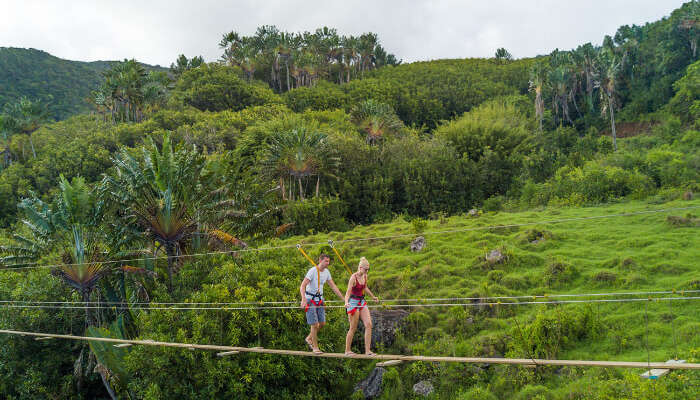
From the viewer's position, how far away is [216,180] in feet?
57.9

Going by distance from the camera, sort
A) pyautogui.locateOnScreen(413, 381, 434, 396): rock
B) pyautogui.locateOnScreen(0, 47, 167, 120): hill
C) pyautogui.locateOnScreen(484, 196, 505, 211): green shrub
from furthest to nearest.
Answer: pyautogui.locateOnScreen(0, 47, 167, 120): hill < pyautogui.locateOnScreen(484, 196, 505, 211): green shrub < pyautogui.locateOnScreen(413, 381, 434, 396): rock

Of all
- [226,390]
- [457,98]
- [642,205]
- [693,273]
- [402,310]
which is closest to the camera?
[226,390]

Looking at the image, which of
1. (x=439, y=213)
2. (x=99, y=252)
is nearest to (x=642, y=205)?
(x=439, y=213)

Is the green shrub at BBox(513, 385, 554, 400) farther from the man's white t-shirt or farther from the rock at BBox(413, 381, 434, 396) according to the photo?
the man's white t-shirt

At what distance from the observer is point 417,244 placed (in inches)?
859

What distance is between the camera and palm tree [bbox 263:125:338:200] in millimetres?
27422

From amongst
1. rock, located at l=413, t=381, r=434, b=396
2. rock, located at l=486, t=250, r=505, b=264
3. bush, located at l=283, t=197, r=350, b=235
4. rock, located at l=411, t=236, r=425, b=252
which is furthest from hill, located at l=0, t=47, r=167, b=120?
rock, located at l=413, t=381, r=434, b=396

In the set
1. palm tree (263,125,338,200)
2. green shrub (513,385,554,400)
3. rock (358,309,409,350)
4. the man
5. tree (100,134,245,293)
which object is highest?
palm tree (263,125,338,200)

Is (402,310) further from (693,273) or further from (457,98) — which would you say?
(457,98)

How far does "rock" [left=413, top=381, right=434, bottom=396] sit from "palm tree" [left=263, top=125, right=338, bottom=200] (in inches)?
607

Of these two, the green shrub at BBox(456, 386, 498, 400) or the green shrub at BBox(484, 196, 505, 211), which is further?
the green shrub at BBox(484, 196, 505, 211)

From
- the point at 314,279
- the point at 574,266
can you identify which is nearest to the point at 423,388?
the point at 574,266

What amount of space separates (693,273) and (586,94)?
47216 mm

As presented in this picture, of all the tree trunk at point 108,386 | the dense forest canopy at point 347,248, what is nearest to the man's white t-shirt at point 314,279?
the dense forest canopy at point 347,248
